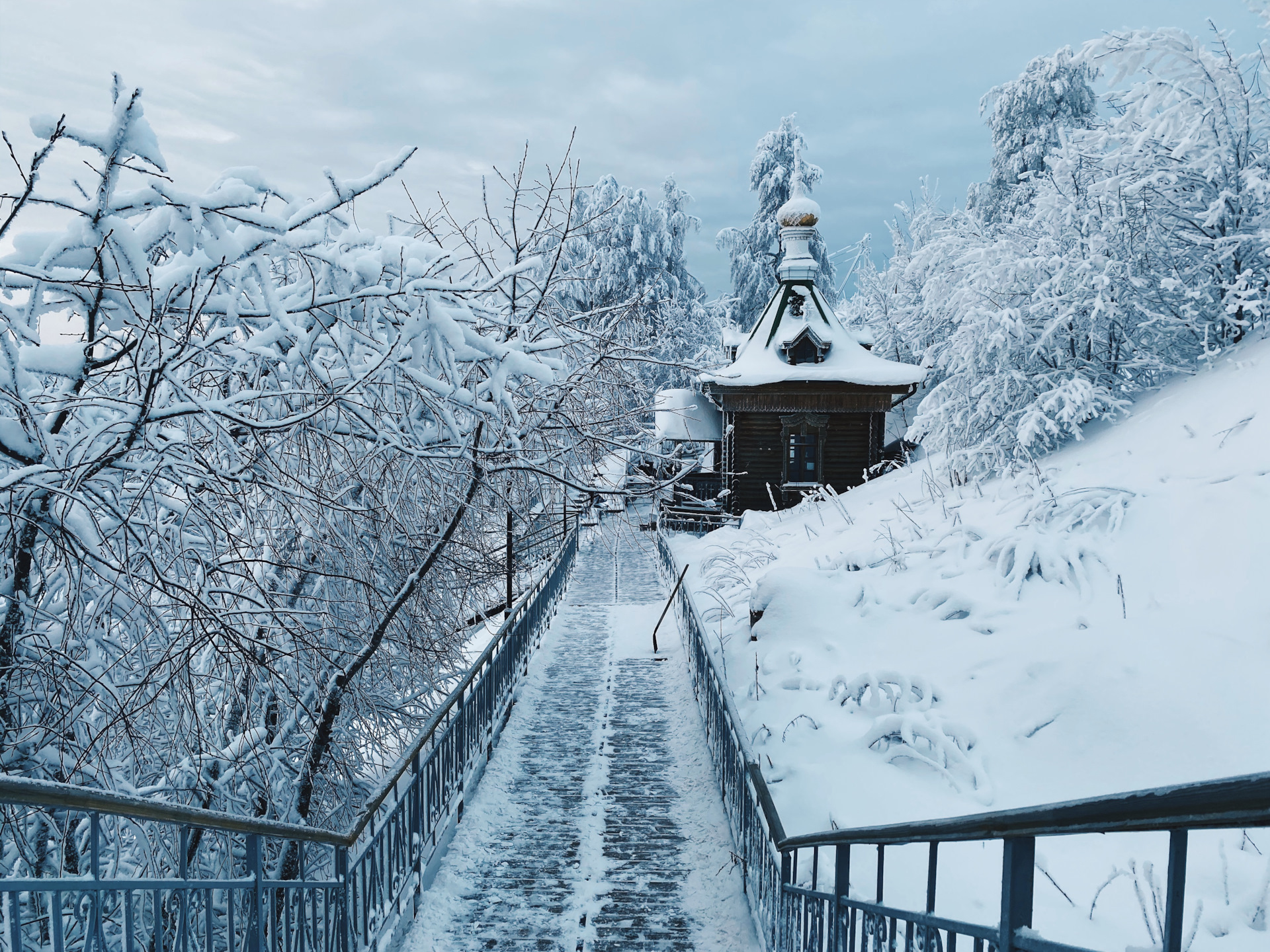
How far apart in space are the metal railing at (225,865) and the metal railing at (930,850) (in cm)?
222

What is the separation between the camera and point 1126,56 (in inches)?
458

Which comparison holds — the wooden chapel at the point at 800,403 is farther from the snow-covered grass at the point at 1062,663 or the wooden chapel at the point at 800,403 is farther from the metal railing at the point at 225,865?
the metal railing at the point at 225,865

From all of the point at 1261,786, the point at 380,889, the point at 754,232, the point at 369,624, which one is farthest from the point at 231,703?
the point at 754,232

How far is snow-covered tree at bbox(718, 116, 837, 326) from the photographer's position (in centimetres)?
3672

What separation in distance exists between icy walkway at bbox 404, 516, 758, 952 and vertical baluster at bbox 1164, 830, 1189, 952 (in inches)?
174

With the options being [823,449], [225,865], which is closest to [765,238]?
[823,449]

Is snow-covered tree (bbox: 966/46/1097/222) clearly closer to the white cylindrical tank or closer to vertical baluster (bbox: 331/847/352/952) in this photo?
the white cylindrical tank

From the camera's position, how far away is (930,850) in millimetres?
2115

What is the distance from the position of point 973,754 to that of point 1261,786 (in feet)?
20.1

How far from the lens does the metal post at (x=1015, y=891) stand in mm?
1639

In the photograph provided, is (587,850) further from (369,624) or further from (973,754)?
(973,754)

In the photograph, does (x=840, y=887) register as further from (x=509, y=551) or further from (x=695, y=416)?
(x=695, y=416)

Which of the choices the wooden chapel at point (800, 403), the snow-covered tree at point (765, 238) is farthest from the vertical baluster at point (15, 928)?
the snow-covered tree at point (765, 238)

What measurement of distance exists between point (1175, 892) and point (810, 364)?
2335 centimetres
